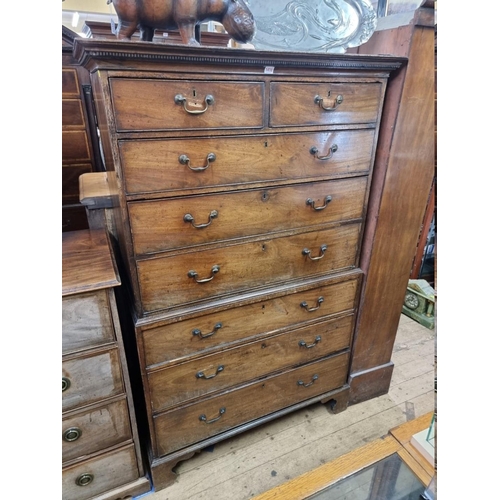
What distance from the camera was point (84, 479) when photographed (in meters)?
1.11

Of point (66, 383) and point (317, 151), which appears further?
point (317, 151)

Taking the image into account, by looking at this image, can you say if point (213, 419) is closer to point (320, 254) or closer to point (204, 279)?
point (204, 279)

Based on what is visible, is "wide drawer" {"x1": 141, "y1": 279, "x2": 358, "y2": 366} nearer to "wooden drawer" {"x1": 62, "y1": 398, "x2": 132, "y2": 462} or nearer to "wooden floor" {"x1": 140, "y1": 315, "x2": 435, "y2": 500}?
"wooden drawer" {"x1": 62, "y1": 398, "x2": 132, "y2": 462}

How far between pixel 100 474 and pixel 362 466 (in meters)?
0.84

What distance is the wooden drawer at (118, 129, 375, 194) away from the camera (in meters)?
0.88

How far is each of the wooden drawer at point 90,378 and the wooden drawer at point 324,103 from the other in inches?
32.5

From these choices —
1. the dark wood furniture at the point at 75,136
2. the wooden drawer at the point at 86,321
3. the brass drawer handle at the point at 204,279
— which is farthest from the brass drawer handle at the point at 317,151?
the dark wood furniture at the point at 75,136

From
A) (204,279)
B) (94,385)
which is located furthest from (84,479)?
(204,279)

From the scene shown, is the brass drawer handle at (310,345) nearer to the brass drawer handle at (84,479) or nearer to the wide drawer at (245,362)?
the wide drawer at (245,362)

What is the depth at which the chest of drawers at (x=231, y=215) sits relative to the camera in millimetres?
855

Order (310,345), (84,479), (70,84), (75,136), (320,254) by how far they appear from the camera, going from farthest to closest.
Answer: (75,136) < (70,84) < (310,345) < (320,254) < (84,479)
